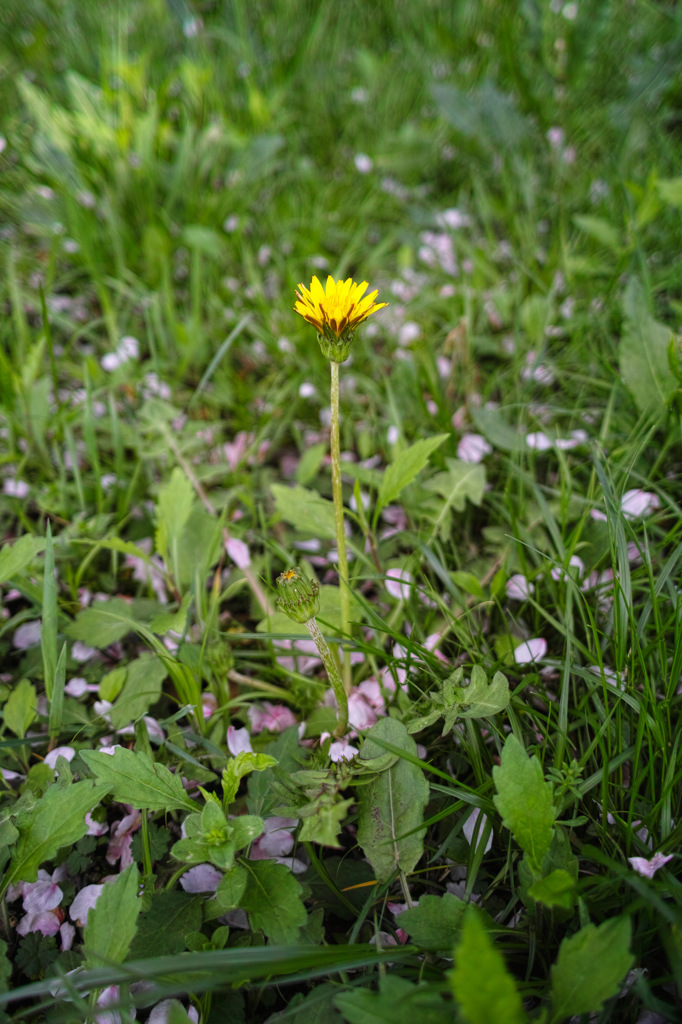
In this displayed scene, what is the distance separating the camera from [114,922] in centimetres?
87

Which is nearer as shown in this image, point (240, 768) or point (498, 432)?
point (240, 768)

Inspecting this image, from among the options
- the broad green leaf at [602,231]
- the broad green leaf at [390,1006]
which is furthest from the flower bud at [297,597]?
the broad green leaf at [602,231]

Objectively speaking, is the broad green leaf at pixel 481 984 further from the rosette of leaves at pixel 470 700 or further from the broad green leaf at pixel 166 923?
the broad green leaf at pixel 166 923

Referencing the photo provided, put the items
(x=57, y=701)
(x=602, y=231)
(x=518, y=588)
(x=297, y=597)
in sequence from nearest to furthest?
(x=297, y=597) → (x=57, y=701) → (x=518, y=588) → (x=602, y=231)

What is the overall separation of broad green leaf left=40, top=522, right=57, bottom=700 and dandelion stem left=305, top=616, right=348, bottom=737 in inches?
22.1

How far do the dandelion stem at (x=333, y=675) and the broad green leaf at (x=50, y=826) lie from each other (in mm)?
391

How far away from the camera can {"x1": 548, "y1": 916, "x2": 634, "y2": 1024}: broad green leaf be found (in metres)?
0.73

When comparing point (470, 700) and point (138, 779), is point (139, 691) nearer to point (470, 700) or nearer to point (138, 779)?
point (138, 779)

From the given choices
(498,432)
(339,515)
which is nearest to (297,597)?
(339,515)

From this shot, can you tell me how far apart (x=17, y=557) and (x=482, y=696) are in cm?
94

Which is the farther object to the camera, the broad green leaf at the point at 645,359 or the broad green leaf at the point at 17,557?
the broad green leaf at the point at 645,359

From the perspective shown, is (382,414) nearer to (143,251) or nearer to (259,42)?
(143,251)

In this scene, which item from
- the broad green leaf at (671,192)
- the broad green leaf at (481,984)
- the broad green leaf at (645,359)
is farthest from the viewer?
the broad green leaf at (671,192)

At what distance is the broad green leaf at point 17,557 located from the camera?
4.00ft
